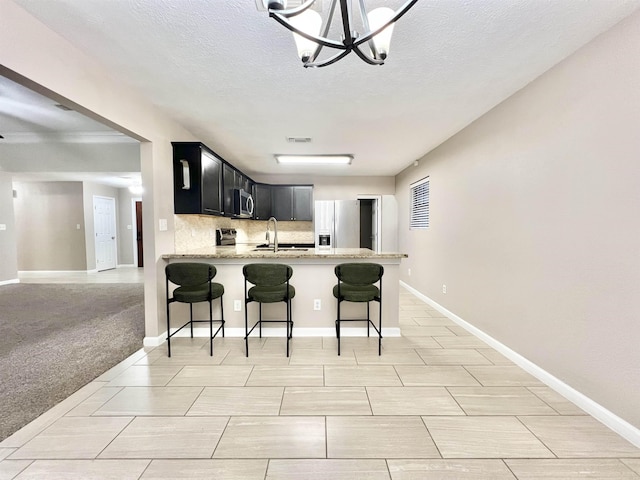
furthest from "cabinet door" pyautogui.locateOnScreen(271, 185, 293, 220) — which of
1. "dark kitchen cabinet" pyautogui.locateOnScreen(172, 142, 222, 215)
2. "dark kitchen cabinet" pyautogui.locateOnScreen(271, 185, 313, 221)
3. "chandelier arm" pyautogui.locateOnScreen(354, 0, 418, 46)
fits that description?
"chandelier arm" pyautogui.locateOnScreen(354, 0, 418, 46)

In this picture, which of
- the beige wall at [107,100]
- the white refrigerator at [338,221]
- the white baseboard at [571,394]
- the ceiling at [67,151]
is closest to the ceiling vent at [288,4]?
the beige wall at [107,100]

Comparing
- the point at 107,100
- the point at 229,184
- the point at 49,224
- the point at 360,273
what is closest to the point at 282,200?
the point at 229,184

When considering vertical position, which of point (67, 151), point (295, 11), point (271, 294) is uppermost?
point (67, 151)

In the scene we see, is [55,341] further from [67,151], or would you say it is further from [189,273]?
[67,151]

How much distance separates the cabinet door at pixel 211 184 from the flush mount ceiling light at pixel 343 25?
2129mm

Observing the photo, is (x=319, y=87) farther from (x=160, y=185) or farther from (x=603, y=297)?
(x=603, y=297)

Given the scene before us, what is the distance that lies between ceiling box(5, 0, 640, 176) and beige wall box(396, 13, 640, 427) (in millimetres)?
254

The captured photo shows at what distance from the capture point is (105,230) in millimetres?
7109

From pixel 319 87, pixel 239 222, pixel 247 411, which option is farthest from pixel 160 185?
pixel 239 222

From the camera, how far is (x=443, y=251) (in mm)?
3738

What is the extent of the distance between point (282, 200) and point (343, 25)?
4.62 m

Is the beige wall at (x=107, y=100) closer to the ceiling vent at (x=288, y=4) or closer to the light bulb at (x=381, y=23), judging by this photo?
the ceiling vent at (x=288, y=4)

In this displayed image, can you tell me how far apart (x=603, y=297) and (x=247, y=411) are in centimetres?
240

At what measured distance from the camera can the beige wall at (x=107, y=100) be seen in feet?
4.75
